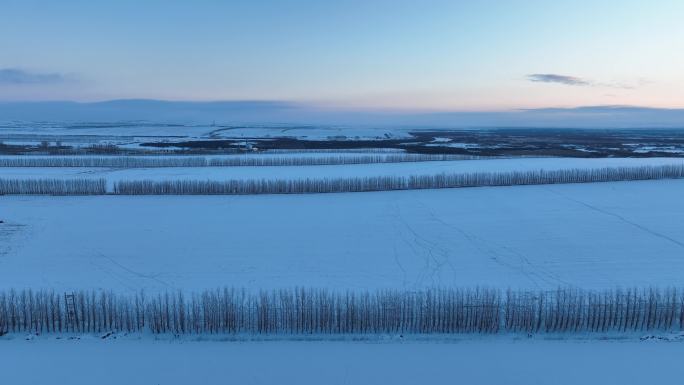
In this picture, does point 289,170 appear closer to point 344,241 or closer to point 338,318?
point 344,241

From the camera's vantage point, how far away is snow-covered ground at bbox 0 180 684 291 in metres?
13.9

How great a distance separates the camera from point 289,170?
38.5 metres

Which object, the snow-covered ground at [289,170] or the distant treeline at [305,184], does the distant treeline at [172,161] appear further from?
the distant treeline at [305,184]

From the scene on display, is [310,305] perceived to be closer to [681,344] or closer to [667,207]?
[681,344]

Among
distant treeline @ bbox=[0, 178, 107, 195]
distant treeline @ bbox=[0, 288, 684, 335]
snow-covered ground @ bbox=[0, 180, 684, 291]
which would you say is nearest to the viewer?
distant treeline @ bbox=[0, 288, 684, 335]

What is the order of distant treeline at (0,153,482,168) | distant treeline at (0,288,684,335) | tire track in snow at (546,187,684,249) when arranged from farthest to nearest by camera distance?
1. distant treeline at (0,153,482,168)
2. tire track in snow at (546,187,684,249)
3. distant treeline at (0,288,684,335)

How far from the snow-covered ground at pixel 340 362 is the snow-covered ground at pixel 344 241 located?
3.13 metres

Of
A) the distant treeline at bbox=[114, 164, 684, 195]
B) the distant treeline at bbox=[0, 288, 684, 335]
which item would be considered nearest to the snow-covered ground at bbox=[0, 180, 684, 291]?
the distant treeline at bbox=[114, 164, 684, 195]

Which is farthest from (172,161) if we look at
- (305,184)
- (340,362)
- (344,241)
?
(340,362)

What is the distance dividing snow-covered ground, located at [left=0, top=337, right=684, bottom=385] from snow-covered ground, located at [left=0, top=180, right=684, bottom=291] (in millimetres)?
3130

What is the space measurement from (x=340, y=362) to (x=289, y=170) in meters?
29.6

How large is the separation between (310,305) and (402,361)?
7.84 ft

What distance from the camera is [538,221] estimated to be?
2028 centimetres

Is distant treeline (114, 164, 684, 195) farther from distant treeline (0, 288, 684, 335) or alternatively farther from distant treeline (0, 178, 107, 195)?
distant treeline (0, 288, 684, 335)
